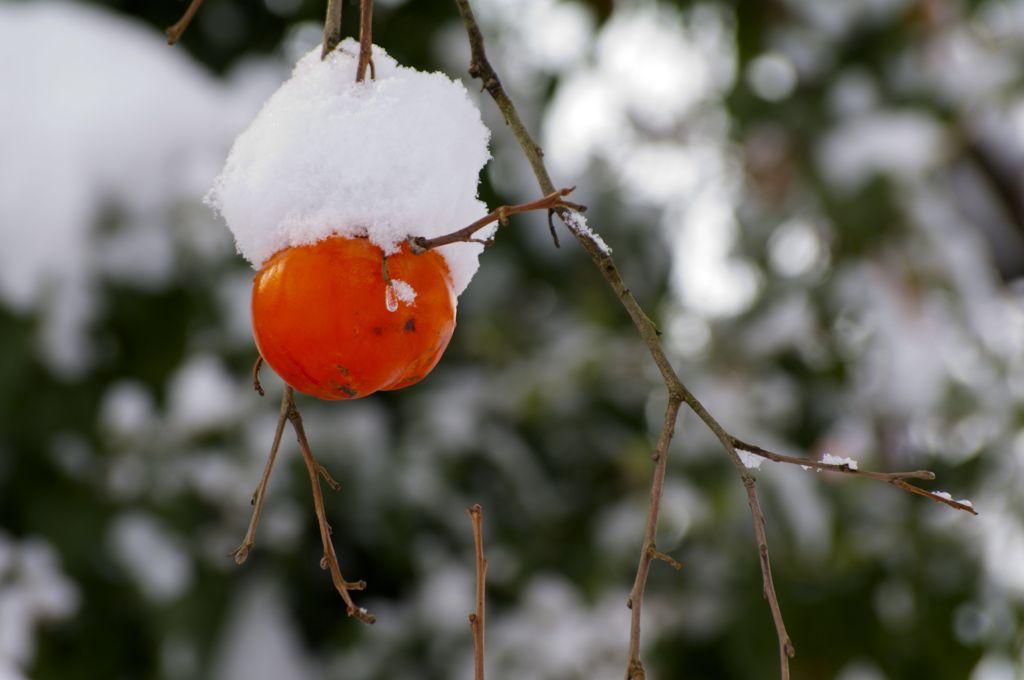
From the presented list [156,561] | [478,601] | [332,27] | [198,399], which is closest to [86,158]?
[198,399]

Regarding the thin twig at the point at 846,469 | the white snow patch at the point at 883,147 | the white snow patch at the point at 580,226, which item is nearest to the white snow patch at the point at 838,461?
the thin twig at the point at 846,469

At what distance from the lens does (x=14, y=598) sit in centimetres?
122

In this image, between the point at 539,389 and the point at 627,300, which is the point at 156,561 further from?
the point at 627,300

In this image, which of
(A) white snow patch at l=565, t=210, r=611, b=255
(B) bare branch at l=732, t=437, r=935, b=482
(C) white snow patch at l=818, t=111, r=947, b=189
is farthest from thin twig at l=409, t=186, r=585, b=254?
(C) white snow patch at l=818, t=111, r=947, b=189

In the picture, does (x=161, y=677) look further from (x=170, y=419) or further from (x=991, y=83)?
(x=991, y=83)

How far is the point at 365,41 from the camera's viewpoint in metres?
0.41

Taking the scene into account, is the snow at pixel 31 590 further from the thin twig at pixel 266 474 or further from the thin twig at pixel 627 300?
the thin twig at pixel 627 300

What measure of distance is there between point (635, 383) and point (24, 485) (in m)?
0.83

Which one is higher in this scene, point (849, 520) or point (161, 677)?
point (849, 520)

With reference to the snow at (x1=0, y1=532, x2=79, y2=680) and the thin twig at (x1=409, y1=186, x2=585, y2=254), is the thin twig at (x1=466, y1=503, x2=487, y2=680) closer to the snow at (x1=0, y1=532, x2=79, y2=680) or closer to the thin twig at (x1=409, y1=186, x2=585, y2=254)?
the thin twig at (x1=409, y1=186, x2=585, y2=254)

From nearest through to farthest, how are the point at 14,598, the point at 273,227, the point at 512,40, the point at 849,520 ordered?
the point at 273,227
the point at 14,598
the point at 849,520
the point at 512,40

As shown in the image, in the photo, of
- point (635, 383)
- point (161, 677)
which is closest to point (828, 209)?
point (635, 383)

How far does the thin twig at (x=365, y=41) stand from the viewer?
40cm

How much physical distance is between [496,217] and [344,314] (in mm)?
74
